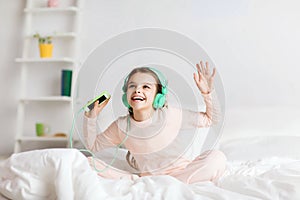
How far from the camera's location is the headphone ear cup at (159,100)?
4.65 ft

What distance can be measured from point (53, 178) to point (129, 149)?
1.59 feet

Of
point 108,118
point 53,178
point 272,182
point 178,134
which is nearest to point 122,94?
point 108,118

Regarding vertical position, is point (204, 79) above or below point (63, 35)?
below

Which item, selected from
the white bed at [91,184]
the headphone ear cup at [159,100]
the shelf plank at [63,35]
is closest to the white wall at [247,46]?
the shelf plank at [63,35]

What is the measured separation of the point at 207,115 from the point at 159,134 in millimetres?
219

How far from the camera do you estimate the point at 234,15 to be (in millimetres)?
2504

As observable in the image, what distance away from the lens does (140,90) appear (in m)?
1.42

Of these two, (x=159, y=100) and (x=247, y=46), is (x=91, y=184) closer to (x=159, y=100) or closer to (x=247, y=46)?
(x=159, y=100)

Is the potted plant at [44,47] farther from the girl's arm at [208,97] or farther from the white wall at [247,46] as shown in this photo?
the girl's arm at [208,97]

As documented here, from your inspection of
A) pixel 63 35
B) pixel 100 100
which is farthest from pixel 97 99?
pixel 63 35

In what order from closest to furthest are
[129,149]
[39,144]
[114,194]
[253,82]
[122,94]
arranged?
1. [114,194]
2. [122,94]
3. [129,149]
4. [253,82]
5. [39,144]

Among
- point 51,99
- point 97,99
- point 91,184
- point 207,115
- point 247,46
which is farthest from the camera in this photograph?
point 51,99

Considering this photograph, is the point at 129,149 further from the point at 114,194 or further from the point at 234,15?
the point at 234,15

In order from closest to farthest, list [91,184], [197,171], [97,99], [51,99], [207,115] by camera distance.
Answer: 1. [91,184]
2. [97,99]
3. [197,171]
4. [207,115]
5. [51,99]
